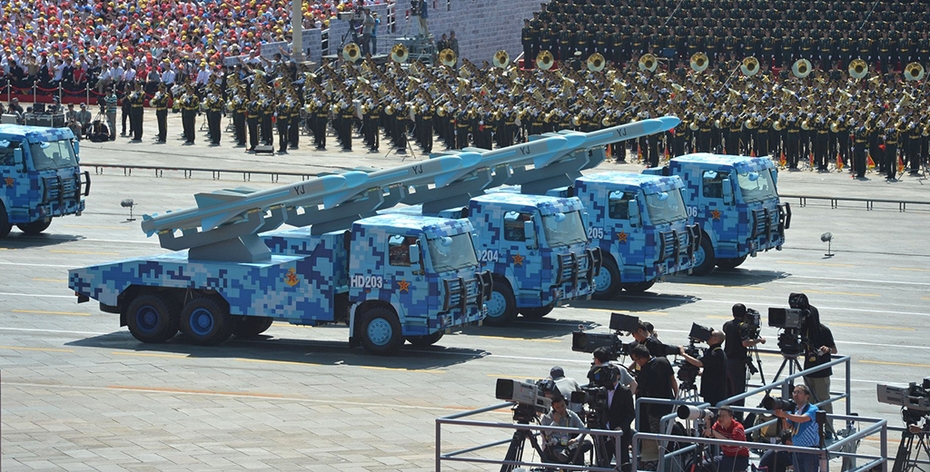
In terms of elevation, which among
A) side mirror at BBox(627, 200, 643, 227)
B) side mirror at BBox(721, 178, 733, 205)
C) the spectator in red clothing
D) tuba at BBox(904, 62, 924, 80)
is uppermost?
tuba at BBox(904, 62, 924, 80)

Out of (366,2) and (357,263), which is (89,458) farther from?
(366,2)

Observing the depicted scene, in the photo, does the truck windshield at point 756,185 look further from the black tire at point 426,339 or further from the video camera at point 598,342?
the video camera at point 598,342

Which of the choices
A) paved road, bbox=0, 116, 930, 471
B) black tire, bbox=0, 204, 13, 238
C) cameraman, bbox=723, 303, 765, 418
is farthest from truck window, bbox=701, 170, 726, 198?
black tire, bbox=0, 204, 13, 238

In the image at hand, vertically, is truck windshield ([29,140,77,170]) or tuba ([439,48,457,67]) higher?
tuba ([439,48,457,67])

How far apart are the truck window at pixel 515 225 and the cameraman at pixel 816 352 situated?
319 inches

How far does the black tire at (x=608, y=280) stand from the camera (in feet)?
96.4

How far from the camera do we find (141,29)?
203 feet

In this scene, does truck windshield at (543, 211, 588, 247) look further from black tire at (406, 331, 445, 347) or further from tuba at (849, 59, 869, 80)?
tuba at (849, 59, 869, 80)

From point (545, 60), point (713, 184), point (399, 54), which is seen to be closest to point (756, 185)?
point (713, 184)

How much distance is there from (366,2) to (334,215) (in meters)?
40.2

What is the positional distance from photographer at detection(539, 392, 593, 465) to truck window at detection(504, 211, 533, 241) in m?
11.6

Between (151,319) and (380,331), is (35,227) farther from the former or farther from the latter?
(380,331)

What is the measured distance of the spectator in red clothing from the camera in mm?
15172

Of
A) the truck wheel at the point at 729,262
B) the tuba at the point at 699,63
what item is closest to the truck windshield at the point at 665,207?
the truck wheel at the point at 729,262
